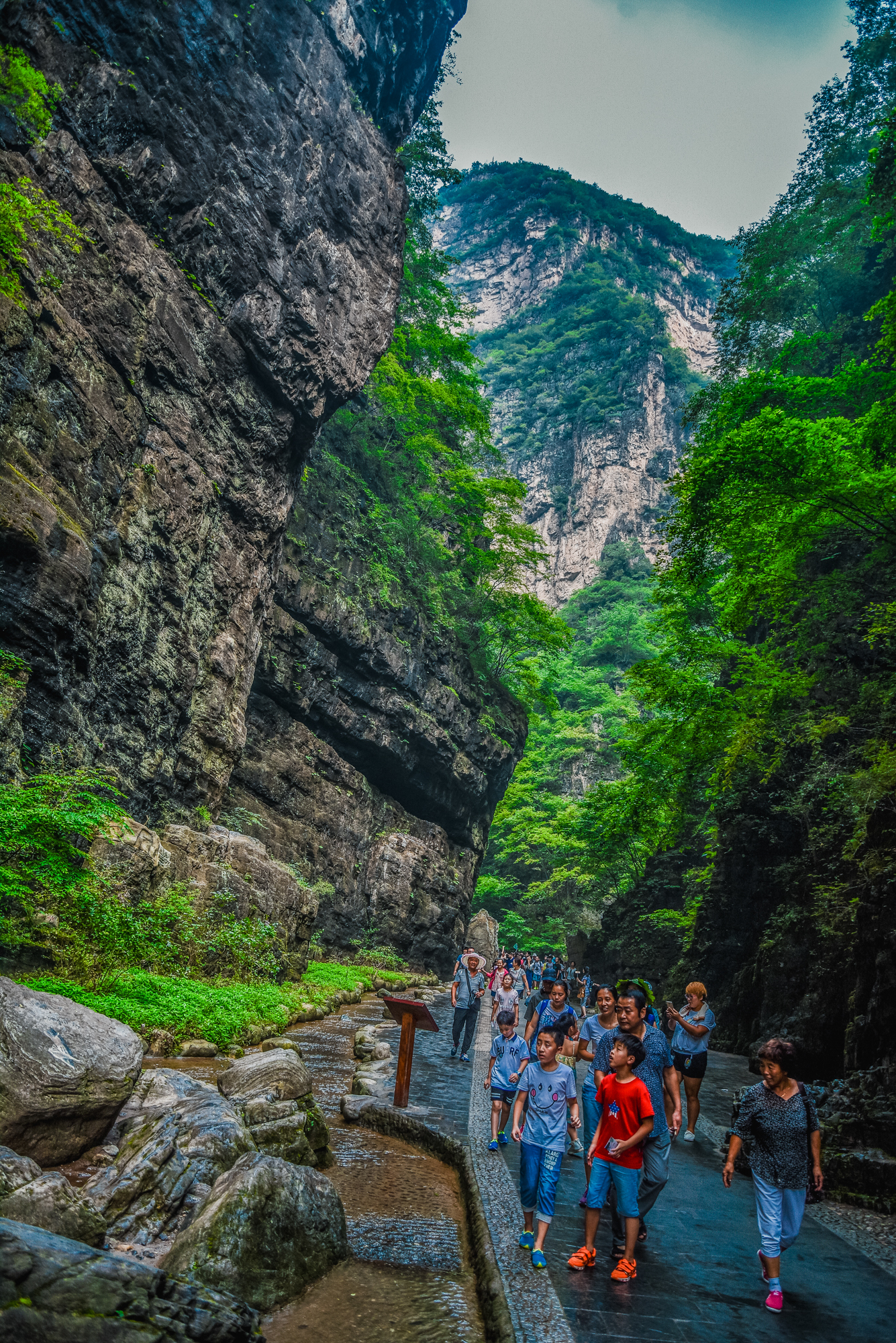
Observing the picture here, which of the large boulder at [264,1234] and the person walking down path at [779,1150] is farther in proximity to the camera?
the person walking down path at [779,1150]

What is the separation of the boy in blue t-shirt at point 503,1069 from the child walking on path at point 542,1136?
1.84 m

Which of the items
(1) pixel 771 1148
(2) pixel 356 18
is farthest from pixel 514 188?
(1) pixel 771 1148

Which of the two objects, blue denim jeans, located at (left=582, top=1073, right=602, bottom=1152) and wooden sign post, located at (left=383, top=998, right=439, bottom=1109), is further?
wooden sign post, located at (left=383, top=998, right=439, bottom=1109)

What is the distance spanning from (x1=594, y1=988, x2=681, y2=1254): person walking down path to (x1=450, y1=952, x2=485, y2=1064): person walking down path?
178 inches

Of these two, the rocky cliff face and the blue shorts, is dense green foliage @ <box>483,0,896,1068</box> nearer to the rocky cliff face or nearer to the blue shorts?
the blue shorts

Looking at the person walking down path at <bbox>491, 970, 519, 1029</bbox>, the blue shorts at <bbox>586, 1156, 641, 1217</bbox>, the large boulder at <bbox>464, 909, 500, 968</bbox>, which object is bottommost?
the large boulder at <bbox>464, 909, 500, 968</bbox>

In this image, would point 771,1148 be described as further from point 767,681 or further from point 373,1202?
point 767,681

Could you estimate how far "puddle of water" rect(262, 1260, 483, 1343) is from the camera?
12.0ft

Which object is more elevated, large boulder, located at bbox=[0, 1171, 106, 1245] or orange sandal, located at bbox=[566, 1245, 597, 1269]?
large boulder, located at bbox=[0, 1171, 106, 1245]

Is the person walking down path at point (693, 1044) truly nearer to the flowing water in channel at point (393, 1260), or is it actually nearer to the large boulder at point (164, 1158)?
the flowing water in channel at point (393, 1260)

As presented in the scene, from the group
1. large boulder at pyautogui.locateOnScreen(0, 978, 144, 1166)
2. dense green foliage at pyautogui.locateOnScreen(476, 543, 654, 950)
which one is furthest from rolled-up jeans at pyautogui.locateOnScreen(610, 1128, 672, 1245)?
dense green foliage at pyautogui.locateOnScreen(476, 543, 654, 950)

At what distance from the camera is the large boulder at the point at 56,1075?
15.6 ft

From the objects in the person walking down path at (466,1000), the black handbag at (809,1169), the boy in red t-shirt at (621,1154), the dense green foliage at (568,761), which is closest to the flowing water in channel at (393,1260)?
the boy in red t-shirt at (621,1154)

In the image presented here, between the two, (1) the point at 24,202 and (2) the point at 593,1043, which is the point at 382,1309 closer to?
Answer: (2) the point at 593,1043
